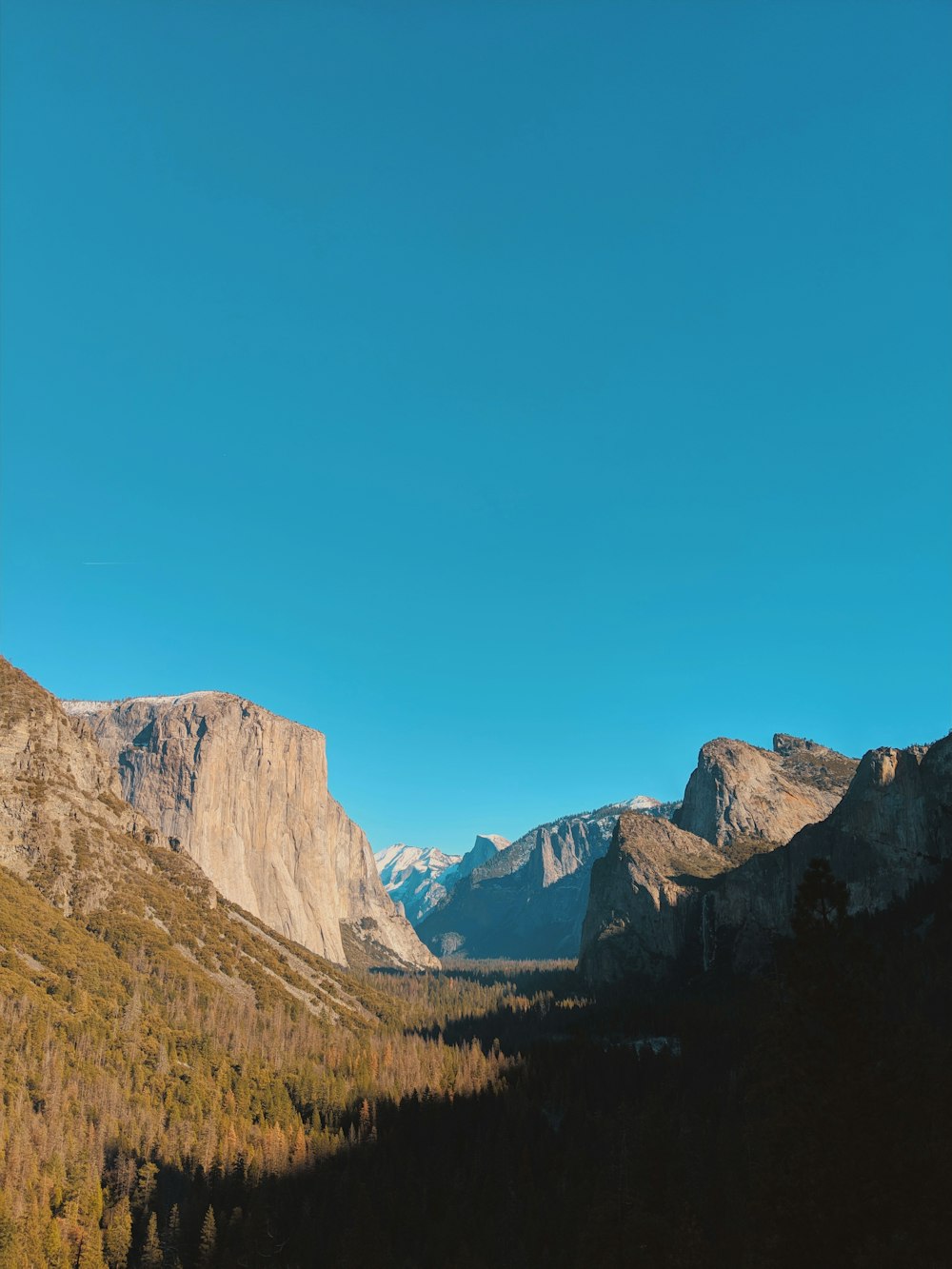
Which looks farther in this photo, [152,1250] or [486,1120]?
[486,1120]

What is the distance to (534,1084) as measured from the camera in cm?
11419

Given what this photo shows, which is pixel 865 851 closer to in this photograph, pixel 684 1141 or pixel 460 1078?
pixel 460 1078

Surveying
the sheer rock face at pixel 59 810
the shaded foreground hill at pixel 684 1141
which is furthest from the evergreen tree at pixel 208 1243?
the sheer rock face at pixel 59 810

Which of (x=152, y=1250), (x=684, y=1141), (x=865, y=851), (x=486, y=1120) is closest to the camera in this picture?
(x=684, y=1141)

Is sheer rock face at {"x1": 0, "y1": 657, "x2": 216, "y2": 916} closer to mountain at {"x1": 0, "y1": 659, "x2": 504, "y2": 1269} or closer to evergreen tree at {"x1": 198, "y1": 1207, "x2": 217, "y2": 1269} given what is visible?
mountain at {"x1": 0, "y1": 659, "x2": 504, "y2": 1269}

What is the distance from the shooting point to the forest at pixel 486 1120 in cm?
1944

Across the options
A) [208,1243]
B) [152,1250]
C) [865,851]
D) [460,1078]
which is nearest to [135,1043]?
[152,1250]

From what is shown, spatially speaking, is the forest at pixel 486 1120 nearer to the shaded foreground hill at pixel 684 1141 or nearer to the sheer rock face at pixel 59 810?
the shaded foreground hill at pixel 684 1141

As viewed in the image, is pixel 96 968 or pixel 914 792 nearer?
pixel 96 968

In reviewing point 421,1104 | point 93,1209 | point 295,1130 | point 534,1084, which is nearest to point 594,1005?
point 534,1084

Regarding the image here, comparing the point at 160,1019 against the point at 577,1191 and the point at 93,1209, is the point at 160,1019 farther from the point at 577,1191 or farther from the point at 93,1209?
the point at 577,1191

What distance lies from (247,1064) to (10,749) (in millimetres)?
86331

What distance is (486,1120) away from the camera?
101 metres

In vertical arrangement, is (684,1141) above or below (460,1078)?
above
